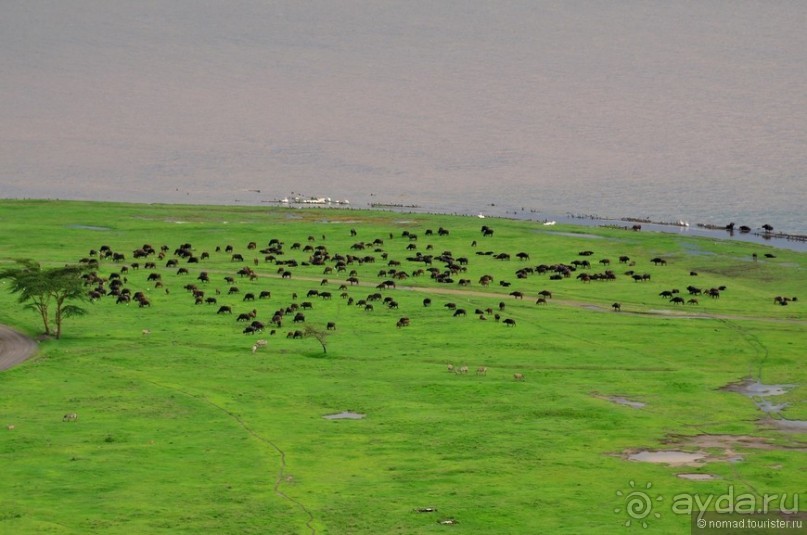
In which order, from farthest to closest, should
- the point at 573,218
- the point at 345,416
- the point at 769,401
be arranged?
the point at 573,218
the point at 769,401
the point at 345,416

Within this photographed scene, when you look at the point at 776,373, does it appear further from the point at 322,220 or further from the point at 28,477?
the point at 322,220

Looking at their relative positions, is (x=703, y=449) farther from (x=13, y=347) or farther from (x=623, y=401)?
(x=13, y=347)

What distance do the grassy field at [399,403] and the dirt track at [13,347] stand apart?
85cm

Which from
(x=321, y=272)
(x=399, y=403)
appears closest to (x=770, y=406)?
(x=399, y=403)

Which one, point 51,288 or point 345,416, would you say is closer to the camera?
point 345,416

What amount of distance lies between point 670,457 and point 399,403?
13813 mm

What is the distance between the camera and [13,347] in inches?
2778

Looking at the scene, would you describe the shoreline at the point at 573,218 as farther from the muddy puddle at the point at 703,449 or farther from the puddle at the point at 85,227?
the muddy puddle at the point at 703,449

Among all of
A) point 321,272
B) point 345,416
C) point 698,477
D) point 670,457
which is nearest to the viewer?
point 698,477

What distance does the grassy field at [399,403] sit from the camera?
4369cm

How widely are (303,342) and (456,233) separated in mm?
50956

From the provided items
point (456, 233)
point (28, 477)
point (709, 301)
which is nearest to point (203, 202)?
point (456, 233)

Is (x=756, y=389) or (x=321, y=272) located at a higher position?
(x=321, y=272)

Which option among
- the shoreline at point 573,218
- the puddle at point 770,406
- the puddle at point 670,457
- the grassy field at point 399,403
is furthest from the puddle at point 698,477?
the shoreline at point 573,218
